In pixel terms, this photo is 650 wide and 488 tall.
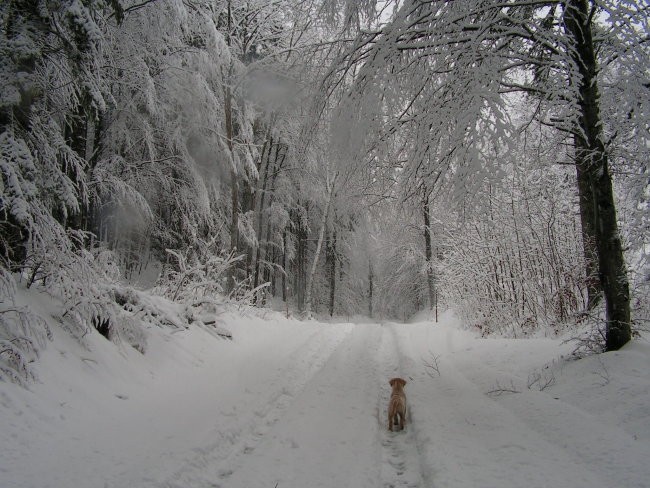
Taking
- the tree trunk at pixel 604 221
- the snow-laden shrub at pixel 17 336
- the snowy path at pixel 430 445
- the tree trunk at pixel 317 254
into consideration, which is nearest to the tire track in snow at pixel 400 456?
the snowy path at pixel 430 445

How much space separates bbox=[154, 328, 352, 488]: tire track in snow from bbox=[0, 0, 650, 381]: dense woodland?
163 cm

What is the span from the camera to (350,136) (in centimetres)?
451

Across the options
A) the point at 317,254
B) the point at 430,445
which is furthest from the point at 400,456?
the point at 317,254

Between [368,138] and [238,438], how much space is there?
3279mm

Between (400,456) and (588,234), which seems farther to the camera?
(588,234)

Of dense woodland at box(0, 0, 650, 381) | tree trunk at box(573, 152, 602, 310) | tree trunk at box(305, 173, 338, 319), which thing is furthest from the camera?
tree trunk at box(305, 173, 338, 319)

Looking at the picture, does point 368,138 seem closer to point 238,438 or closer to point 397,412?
point 397,412

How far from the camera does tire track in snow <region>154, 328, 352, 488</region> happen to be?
2656 mm

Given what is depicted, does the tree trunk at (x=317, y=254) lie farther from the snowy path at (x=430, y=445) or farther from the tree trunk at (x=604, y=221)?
the tree trunk at (x=604, y=221)

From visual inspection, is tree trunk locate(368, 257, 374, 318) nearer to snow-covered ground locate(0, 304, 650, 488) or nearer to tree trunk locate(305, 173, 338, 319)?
tree trunk locate(305, 173, 338, 319)

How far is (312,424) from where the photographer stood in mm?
3637

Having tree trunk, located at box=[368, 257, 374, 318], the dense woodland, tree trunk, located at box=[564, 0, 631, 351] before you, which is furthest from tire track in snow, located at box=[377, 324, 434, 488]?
tree trunk, located at box=[368, 257, 374, 318]

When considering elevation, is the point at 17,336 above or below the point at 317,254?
below

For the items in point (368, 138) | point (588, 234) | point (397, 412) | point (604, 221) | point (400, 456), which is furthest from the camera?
point (588, 234)
